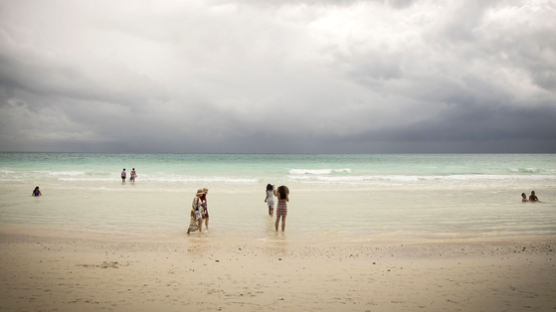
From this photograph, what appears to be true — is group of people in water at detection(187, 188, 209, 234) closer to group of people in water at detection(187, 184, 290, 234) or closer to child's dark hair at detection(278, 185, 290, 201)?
group of people in water at detection(187, 184, 290, 234)

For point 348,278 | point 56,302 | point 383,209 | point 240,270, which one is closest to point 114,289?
point 56,302

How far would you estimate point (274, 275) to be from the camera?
6.34 meters

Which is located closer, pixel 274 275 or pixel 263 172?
pixel 274 275

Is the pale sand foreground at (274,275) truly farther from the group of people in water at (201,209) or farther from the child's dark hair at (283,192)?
the child's dark hair at (283,192)

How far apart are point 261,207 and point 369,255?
8937mm

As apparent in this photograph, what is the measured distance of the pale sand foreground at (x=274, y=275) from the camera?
506 centimetres

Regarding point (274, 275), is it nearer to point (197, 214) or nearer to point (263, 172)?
point (197, 214)

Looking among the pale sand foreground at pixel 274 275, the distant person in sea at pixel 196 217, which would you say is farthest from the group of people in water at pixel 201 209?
the pale sand foreground at pixel 274 275

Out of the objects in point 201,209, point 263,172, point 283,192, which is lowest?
point 263,172

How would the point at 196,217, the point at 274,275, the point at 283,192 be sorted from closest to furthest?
the point at 274,275 → the point at 196,217 → the point at 283,192

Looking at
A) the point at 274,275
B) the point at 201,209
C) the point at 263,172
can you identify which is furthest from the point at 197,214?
the point at 263,172

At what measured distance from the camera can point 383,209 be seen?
51.9ft

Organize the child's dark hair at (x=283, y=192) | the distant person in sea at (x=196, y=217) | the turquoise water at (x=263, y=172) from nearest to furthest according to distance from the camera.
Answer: the distant person in sea at (x=196, y=217) < the child's dark hair at (x=283, y=192) < the turquoise water at (x=263, y=172)

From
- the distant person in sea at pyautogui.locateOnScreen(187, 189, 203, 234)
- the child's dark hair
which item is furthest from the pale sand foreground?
the child's dark hair
